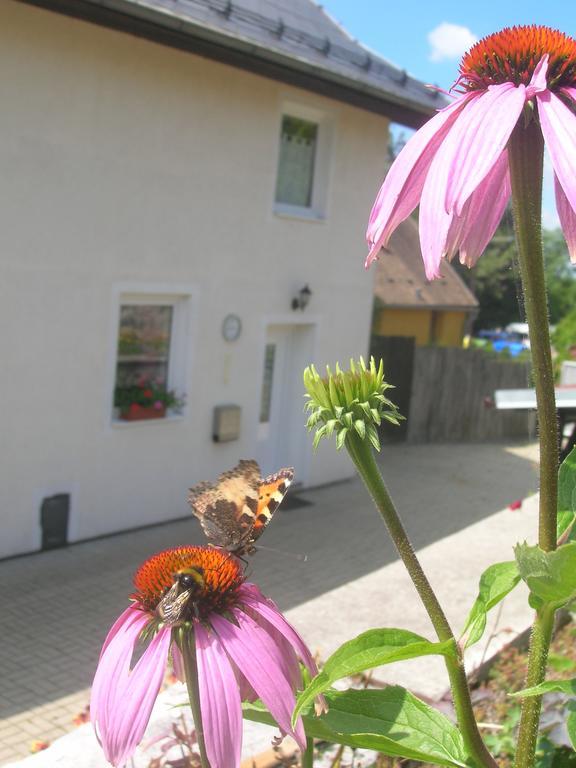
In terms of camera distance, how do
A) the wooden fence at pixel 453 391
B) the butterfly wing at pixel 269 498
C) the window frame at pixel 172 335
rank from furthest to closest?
1. the wooden fence at pixel 453 391
2. the window frame at pixel 172 335
3. the butterfly wing at pixel 269 498

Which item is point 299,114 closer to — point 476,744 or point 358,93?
point 358,93

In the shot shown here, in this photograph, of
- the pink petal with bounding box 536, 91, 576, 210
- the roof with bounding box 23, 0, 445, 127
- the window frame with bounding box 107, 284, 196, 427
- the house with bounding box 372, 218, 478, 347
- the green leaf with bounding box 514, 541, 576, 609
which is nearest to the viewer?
the pink petal with bounding box 536, 91, 576, 210

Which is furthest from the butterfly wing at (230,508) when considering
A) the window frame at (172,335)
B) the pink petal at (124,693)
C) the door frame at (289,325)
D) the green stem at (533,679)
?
the door frame at (289,325)

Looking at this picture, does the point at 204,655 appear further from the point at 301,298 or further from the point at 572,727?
the point at 301,298

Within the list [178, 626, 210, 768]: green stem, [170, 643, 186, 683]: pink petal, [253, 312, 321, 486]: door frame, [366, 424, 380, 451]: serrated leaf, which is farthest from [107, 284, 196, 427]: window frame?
[366, 424, 380, 451]: serrated leaf

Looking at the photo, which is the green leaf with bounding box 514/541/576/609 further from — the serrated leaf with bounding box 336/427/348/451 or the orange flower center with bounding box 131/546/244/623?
the orange flower center with bounding box 131/546/244/623

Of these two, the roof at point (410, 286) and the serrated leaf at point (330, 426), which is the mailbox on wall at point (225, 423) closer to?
the serrated leaf at point (330, 426)

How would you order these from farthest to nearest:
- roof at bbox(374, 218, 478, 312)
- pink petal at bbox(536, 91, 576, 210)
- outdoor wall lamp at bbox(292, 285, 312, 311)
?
roof at bbox(374, 218, 478, 312), outdoor wall lamp at bbox(292, 285, 312, 311), pink petal at bbox(536, 91, 576, 210)

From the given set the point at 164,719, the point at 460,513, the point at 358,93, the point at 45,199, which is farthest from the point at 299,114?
the point at 164,719

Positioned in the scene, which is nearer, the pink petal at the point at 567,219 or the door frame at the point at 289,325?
the pink petal at the point at 567,219
